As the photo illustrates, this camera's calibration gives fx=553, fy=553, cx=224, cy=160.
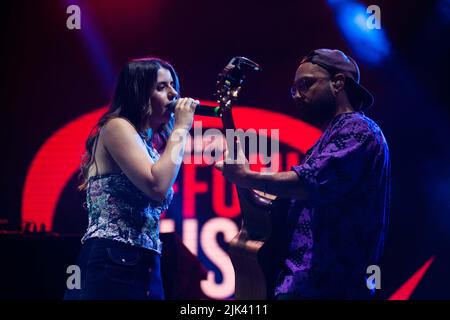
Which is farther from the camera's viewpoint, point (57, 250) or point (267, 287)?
point (57, 250)

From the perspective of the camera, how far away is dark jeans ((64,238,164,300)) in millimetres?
2160

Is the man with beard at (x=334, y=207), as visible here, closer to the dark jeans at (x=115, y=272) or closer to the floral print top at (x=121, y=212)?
the floral print top at (x=121, y=212)

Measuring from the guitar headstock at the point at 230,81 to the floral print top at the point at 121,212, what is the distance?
21.2 inches

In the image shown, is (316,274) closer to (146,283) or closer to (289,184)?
(289,184)

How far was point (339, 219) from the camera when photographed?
2092mm

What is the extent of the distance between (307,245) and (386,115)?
3779mm

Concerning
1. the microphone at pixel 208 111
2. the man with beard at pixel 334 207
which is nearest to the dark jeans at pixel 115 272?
the man with beard at pixel 334 207

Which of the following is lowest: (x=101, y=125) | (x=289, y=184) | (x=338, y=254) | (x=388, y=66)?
(x=338, y=254)

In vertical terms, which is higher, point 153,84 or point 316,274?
point 153,84

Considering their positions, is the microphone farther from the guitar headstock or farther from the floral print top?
the floral print top

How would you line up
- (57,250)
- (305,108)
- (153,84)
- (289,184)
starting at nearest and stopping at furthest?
(289,184) < (305,108) < (153,84) < (57,250)

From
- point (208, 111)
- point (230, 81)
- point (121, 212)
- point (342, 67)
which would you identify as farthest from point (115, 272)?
point (342, 67)

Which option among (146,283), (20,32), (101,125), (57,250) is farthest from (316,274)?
(20,32)

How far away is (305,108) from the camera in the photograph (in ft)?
7.80
